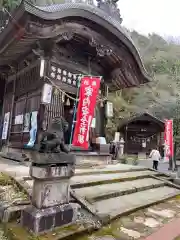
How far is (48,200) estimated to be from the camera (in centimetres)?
335

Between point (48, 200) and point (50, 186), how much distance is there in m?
0.20

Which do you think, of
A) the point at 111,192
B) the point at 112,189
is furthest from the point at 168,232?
the point at 112,189

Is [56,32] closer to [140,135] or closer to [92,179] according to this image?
[92,179]

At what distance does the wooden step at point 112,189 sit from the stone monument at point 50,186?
108 centimetres

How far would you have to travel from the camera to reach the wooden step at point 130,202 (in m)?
4.28

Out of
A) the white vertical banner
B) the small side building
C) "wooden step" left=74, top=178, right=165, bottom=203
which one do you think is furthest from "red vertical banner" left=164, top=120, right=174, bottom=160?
the small side building

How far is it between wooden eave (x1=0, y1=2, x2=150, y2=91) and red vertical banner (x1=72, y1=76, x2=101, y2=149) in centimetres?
214

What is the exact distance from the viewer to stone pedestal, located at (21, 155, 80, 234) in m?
3.17

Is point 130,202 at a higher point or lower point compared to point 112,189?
lower

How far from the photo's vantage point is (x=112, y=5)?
34.6ft

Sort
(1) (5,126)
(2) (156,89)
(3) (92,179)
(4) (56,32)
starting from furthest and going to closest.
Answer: (2) (156,89) → (1) (5,126) → (4) (56,32) → (3) (92,179)

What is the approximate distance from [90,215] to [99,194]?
35.0 inches

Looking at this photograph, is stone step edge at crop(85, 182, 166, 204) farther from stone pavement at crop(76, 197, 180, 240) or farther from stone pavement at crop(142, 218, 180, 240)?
stone pavement at crop(142, 218, 180, 240)

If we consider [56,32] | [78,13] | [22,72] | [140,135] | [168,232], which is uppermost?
[78,13]
